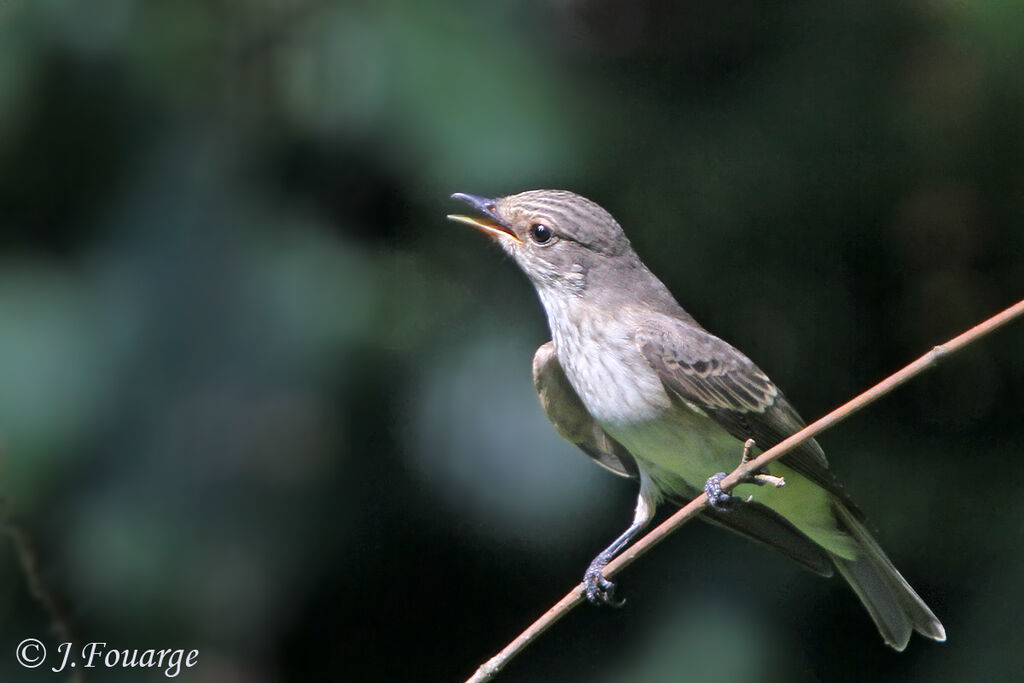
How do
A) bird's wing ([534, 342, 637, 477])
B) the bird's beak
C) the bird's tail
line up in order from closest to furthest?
the bird's tail < the bird's beak < bird's wing ([534, 342, 637, 477])

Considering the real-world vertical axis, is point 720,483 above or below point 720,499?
above

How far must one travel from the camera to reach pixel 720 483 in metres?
3.44

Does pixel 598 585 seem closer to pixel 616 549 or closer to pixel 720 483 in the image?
pixel 616 549

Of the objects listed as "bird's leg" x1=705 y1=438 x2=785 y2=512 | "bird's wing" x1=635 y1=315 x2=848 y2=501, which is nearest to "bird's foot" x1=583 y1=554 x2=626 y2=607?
"bird's leg" x1=705 y1=438 x2=785 y2=512

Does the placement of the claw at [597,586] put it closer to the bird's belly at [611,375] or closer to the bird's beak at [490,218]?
the bird's belly at [611,375]

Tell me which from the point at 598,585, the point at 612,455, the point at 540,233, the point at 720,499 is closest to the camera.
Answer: the point at 720,499

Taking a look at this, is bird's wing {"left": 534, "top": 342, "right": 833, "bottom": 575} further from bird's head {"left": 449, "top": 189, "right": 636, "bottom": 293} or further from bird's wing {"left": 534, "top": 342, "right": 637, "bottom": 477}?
bird's head {"left": 449, "top": 189, "right": 636, "bottom": 293}

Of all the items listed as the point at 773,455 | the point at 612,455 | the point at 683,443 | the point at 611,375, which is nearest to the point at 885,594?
the point at 683,443

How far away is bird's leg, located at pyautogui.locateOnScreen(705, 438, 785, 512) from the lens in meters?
3.08

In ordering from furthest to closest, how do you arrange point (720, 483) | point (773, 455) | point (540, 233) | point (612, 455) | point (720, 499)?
point (612, 455), point (540, 233), point (720, 499), point (720, 483), point (773, 455)

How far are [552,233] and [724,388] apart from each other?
793mm

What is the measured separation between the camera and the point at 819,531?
4465 millimetres

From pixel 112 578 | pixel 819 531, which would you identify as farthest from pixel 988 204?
pixel 112 578

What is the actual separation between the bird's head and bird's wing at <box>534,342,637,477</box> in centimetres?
27
